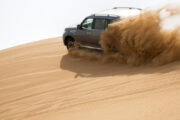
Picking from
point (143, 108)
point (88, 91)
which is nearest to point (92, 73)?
point (88, 91)

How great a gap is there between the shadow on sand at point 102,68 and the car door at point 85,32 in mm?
657

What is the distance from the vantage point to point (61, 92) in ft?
21.7

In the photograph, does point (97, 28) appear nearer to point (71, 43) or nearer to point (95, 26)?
point (95, 26)

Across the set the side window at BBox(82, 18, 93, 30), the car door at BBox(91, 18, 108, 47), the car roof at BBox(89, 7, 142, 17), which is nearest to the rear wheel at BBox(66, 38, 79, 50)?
the side window at BBox(82, 18, 93, 30)

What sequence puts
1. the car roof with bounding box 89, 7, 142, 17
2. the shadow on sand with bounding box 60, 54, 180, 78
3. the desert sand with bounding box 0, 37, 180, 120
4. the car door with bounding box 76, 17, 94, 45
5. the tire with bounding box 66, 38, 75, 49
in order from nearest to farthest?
the desert sand with bounding box 0, 37, 180, 120 → the shadow on sand with bounding box 60, 54, 180, 78 → the car roof with bounding box 89, 7, 142, 17 → the car door with bounding box 76, 17, 94, 45 → the tire with bounding box 66, 38, 75, 49

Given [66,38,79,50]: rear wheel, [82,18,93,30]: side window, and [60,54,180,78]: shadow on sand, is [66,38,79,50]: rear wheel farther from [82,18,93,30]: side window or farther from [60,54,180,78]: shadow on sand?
[82,18,93,30]: side window

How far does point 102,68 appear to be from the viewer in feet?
28.0

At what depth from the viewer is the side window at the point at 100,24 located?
9.10 metres

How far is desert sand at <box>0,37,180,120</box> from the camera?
447 cm

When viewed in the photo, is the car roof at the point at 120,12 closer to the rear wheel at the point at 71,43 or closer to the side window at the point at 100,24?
the side window at the point at 100,24

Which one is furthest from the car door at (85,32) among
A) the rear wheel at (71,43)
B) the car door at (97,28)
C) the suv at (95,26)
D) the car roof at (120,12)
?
the car roof at (120,12)

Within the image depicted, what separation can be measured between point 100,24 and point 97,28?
0.18 meters

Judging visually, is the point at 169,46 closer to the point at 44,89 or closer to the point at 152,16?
the point at 152,16

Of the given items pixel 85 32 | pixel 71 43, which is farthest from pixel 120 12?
pixel 71 43
